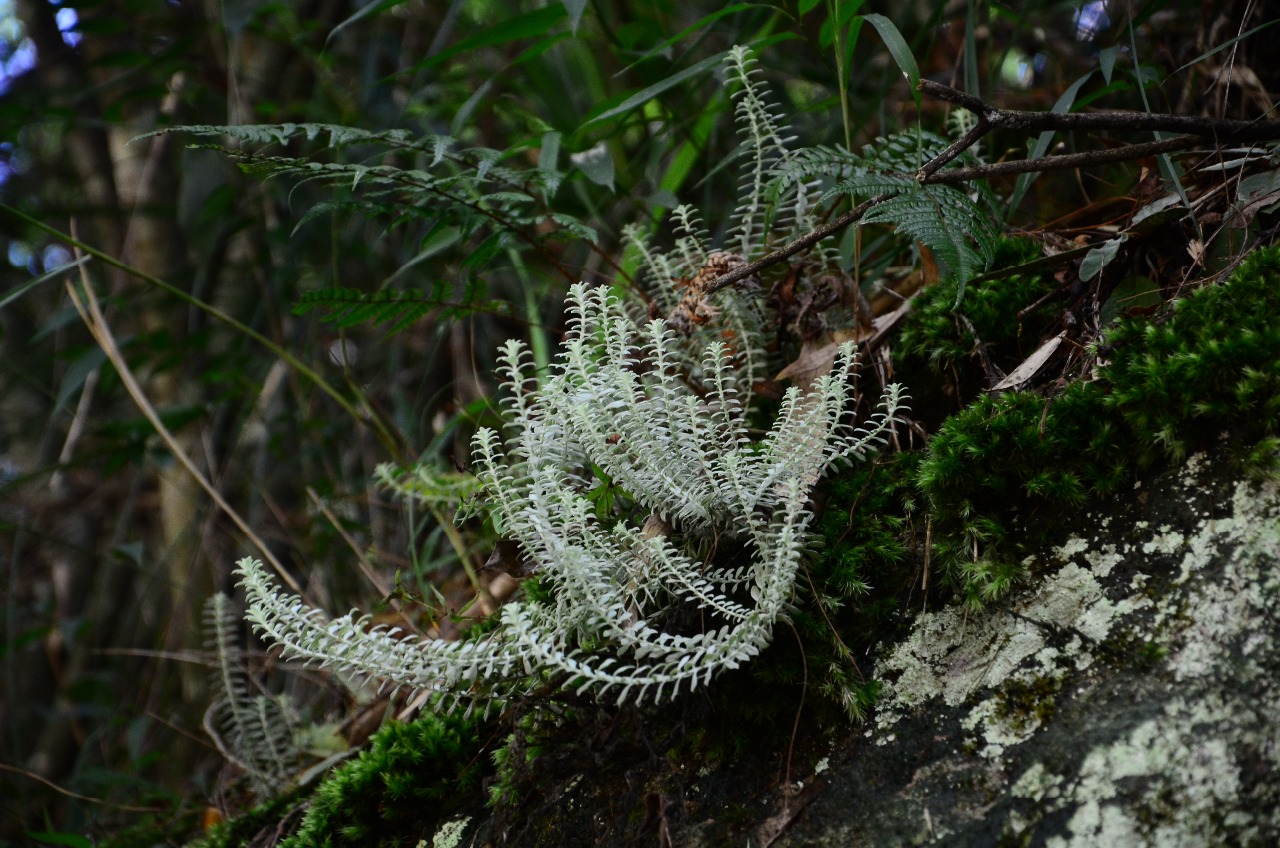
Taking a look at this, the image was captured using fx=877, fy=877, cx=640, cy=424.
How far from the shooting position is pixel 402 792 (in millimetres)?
1786

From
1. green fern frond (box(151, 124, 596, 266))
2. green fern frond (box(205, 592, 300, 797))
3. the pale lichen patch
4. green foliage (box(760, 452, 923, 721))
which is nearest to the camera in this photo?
the pale lichen patch

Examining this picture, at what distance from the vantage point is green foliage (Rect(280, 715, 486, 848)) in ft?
5.90

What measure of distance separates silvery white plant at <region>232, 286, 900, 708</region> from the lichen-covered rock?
281 mm

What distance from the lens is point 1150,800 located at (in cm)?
113

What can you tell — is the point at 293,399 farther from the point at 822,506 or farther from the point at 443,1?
the point at 822,506

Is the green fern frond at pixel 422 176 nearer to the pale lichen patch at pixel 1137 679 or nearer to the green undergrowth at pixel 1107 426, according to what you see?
the green undergrowth at pixel 1107 426

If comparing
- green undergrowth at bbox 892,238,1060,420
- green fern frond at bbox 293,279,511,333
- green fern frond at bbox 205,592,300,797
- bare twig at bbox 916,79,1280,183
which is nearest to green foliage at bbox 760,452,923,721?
green undergrowth at bbox 892,238,1060,420

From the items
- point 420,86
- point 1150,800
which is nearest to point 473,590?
point 1150,800

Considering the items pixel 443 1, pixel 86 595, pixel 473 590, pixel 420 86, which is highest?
pixel 443 1

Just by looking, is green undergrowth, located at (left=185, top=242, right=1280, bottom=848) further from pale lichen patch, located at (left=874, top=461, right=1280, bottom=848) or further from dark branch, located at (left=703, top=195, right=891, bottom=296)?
dark branch, located at (left=703, top=195, right=891, bottom=296)

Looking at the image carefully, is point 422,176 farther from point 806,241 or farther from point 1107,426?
point 1107,426

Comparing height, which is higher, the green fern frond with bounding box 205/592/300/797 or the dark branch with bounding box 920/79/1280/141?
the dark branch with bounding box 920/79/1280/141

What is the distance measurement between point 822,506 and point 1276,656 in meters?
0.79

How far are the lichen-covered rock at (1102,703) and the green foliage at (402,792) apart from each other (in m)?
0.61
